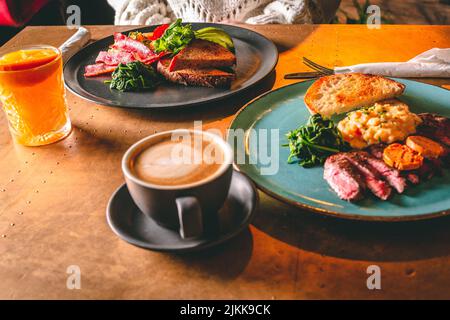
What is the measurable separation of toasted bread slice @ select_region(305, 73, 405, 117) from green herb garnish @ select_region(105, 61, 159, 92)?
0.49 m

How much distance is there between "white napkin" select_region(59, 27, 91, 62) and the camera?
168cm

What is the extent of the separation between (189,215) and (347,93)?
72 cm

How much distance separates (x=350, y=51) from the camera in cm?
164

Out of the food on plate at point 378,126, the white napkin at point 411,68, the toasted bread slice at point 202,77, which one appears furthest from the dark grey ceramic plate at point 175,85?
the food on plate at point 378,126

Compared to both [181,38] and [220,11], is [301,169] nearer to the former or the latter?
[181,38]

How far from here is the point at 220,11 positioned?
7.04ft

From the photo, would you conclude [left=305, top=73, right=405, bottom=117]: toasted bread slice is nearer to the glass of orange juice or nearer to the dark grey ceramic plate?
the dark grey ceramic plate

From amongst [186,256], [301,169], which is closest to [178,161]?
[186,256]

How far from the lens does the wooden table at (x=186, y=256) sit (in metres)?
0.78

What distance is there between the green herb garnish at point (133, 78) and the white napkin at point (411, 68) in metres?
0.56

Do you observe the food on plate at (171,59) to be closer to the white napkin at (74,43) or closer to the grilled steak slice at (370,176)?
the white napkin at (74,43)
